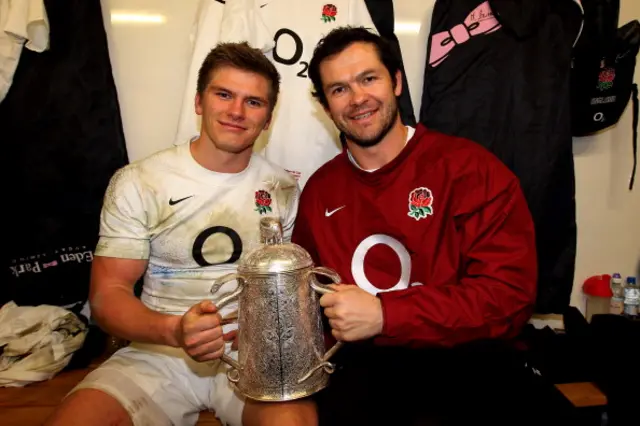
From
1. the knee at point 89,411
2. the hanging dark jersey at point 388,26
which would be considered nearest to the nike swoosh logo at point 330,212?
the hanging dark jersey at point 388,26

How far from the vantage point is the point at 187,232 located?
1212mm

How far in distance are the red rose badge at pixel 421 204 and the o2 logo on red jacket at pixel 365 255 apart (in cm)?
8

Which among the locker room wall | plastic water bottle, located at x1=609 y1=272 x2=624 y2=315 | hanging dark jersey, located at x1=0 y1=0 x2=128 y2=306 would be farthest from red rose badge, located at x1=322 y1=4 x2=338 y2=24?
plastic water bottle, located at x1=609 y1=272 x2=624 y2=315

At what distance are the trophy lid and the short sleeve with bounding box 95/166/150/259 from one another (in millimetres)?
408

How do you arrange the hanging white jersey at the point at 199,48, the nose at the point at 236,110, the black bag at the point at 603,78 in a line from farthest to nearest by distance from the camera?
the black bag at the point at 603,78
the hanging white jersey at the point at 199,48
the nose at the point at 236,110

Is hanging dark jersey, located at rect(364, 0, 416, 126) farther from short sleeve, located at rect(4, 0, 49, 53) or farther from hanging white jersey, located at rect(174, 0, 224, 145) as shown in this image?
short sleeve, located at rect(4, 0, 49, 53)

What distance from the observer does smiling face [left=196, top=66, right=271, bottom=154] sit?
1.20m

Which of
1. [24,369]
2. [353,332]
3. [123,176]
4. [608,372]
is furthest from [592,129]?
[24,369]

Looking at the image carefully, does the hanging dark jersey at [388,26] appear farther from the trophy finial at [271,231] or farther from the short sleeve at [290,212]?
the trophy finial at [271,231]

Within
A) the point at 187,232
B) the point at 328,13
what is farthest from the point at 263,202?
the point at 328,13

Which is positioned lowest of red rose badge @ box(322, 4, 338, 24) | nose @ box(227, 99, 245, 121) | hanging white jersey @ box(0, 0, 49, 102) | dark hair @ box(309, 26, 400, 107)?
nose @ box(227, 99, 245, 121)

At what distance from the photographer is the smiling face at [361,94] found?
4.05ft

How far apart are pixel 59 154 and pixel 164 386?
906 mm

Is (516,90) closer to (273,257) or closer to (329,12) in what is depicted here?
(329,12)
